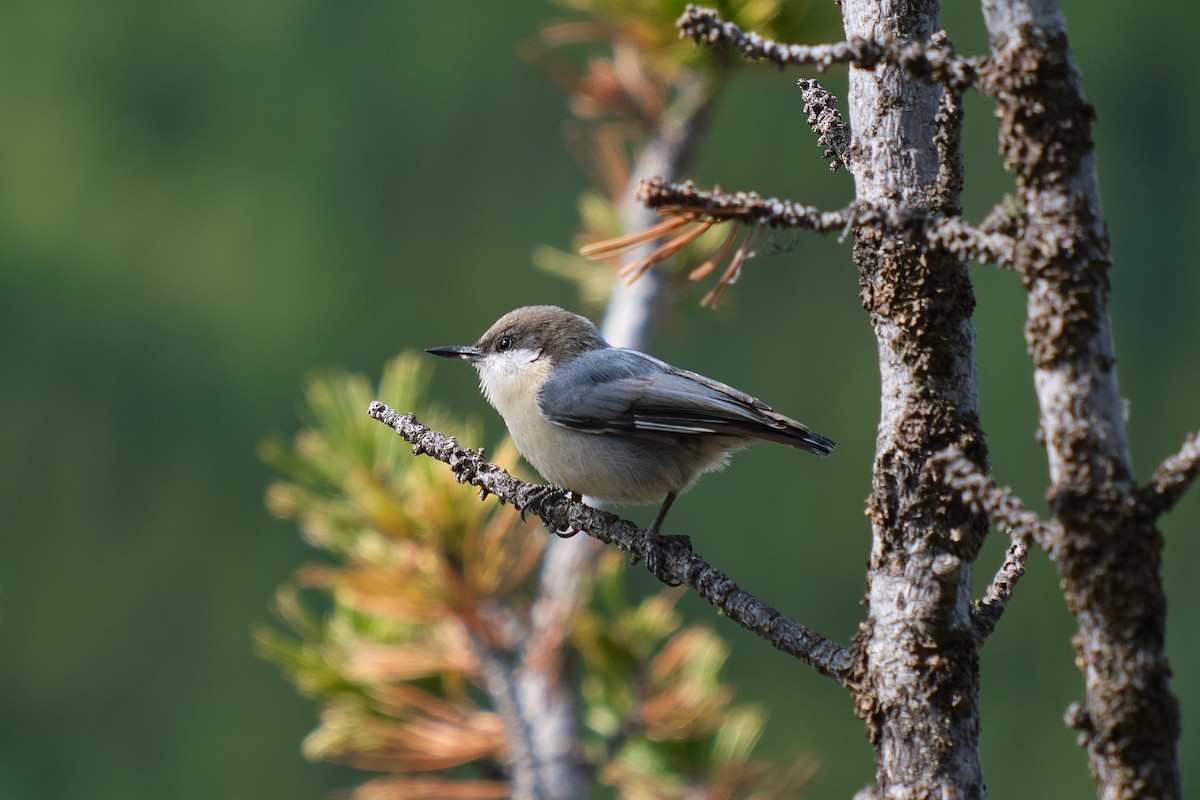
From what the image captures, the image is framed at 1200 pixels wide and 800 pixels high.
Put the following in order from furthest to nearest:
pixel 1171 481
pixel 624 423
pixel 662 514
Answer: pixel 624 423 < pixel 662 514 < pixel 1171 481

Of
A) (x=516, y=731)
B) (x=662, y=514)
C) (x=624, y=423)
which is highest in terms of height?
(x=624, y=423)

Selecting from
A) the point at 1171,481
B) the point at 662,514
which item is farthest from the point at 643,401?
the point at 1171,481

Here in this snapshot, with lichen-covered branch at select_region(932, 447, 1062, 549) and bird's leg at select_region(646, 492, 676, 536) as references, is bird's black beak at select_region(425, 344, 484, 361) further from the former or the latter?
lichen-covered branch at select_region(932, 447, 1062, 549)

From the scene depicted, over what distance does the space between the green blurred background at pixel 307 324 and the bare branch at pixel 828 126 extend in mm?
3537

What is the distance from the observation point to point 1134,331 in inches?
190

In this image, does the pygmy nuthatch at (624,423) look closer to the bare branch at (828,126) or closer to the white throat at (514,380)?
the white throat at (514,380)

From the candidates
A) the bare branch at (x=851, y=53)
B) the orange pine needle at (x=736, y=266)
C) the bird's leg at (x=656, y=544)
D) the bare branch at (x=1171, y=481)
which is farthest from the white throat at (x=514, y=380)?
the bare branch at (x=1171, y=481)

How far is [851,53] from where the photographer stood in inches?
27.8

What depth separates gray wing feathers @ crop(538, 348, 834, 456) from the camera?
5.18 ft

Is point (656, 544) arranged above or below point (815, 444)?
below

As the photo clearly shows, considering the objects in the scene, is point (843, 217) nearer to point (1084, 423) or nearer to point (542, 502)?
point (1084, 423)

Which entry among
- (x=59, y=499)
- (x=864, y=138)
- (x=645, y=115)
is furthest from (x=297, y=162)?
(x=864, y=138)

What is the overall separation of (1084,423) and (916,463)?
0.16 meters

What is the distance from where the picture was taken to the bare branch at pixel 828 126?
91 cm
